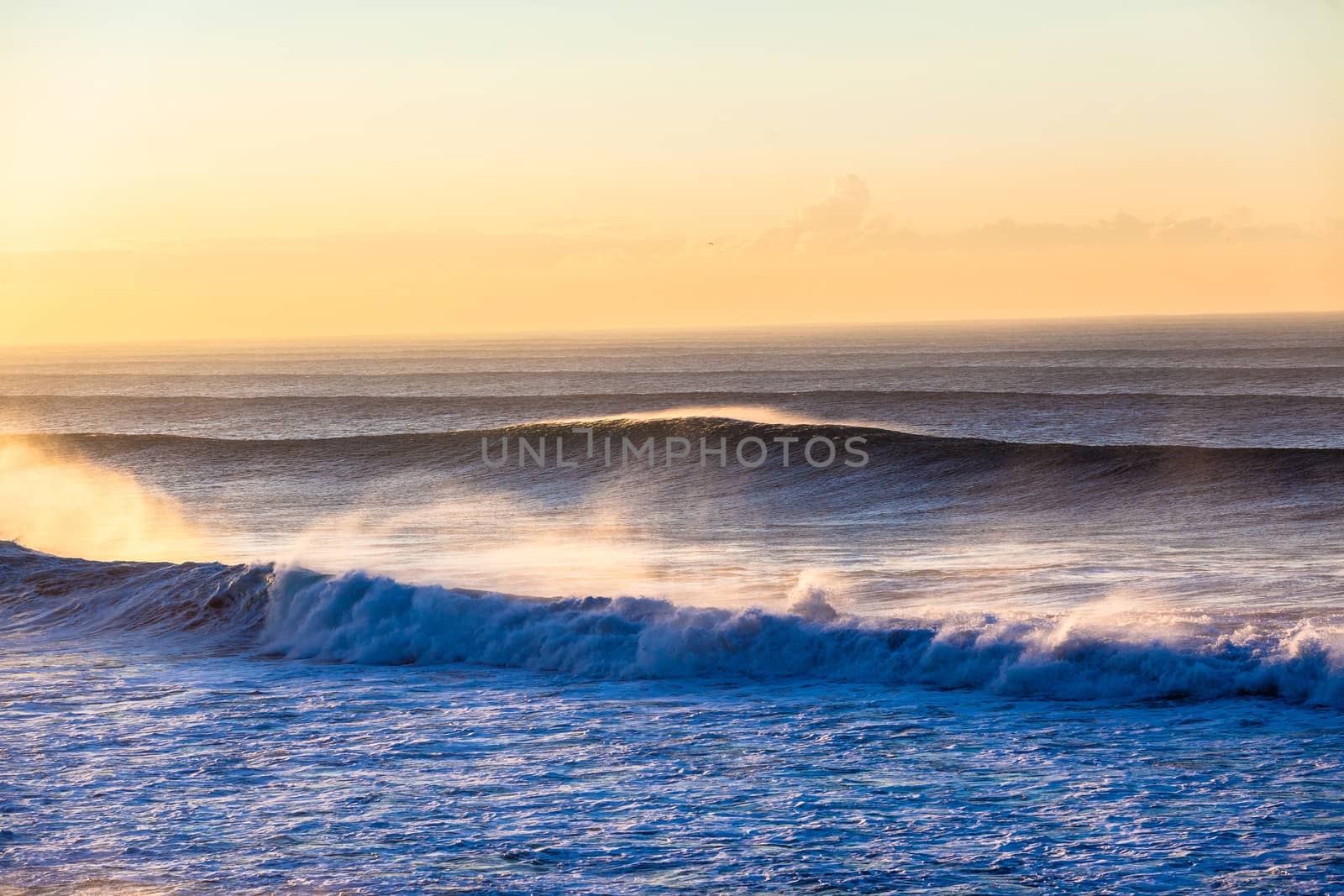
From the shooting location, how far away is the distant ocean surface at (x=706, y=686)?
604 centimetres

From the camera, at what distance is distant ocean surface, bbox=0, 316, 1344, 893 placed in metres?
6.04

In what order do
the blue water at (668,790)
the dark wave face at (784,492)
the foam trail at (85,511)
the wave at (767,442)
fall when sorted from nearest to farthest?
1. the blue water at (668,790)
2. the dark wave face at (784,492)
3. the foam trail at (85,511)
4. the wave at (767,442)

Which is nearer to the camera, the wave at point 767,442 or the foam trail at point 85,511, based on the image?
the foam trail at point 85,511

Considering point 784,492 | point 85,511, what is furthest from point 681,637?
point 85,511

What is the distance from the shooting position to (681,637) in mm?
10062

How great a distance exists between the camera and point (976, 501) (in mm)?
20281

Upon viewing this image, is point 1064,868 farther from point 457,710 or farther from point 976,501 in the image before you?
point 976,501

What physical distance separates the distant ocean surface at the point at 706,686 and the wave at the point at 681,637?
0.11 ft

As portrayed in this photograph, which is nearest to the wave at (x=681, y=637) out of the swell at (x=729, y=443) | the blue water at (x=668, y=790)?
the blue water at (x=668, y=790)

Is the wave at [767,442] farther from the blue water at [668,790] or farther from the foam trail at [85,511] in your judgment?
the blue water at [668,790]

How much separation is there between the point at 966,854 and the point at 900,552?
958cm

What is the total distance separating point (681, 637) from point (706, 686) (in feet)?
2.27

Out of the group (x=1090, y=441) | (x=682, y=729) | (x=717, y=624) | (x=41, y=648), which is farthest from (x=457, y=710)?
(x=1090, y=441)

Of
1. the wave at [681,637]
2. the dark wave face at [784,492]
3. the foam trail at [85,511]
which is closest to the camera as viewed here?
the wave at [681,637]
